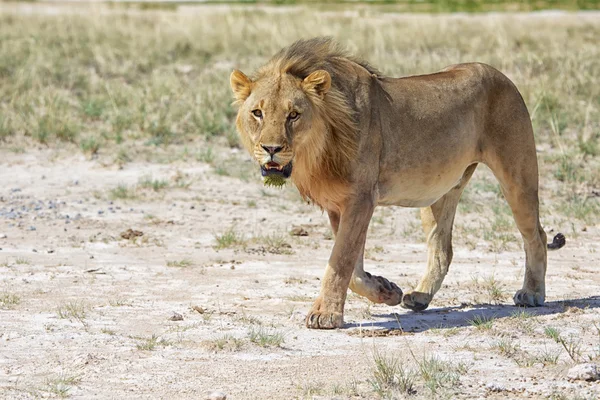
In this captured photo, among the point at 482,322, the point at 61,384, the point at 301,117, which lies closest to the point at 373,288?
the point at 482,322

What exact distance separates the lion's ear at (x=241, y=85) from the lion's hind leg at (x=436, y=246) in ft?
5.41

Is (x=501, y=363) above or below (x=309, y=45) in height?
below

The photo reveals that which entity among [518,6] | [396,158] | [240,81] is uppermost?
[240,81]

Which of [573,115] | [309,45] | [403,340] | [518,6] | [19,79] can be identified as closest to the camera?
[403,340]

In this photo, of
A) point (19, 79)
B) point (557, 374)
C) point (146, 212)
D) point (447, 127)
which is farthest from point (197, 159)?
point (557, 374)

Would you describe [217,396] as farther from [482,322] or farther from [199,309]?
[482,322]

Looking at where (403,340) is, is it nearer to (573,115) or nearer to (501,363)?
(501,363)

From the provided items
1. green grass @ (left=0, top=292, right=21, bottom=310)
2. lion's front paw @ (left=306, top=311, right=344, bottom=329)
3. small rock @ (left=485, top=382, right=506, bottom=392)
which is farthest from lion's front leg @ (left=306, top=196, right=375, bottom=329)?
green grass @ (left=0, top=292, right=21, bottom=310)

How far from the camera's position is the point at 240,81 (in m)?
6.16

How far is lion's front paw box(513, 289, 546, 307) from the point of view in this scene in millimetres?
6828

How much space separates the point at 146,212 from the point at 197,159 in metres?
1.55

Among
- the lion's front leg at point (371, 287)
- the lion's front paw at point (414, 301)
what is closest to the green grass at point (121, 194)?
the lion's front leg at point (371, 287)

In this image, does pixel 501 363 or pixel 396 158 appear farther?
pixel 396 158

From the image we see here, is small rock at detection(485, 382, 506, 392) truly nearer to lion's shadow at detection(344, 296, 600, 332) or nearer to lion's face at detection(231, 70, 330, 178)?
lion's shadow at detection(344, 296, 600, 332)
